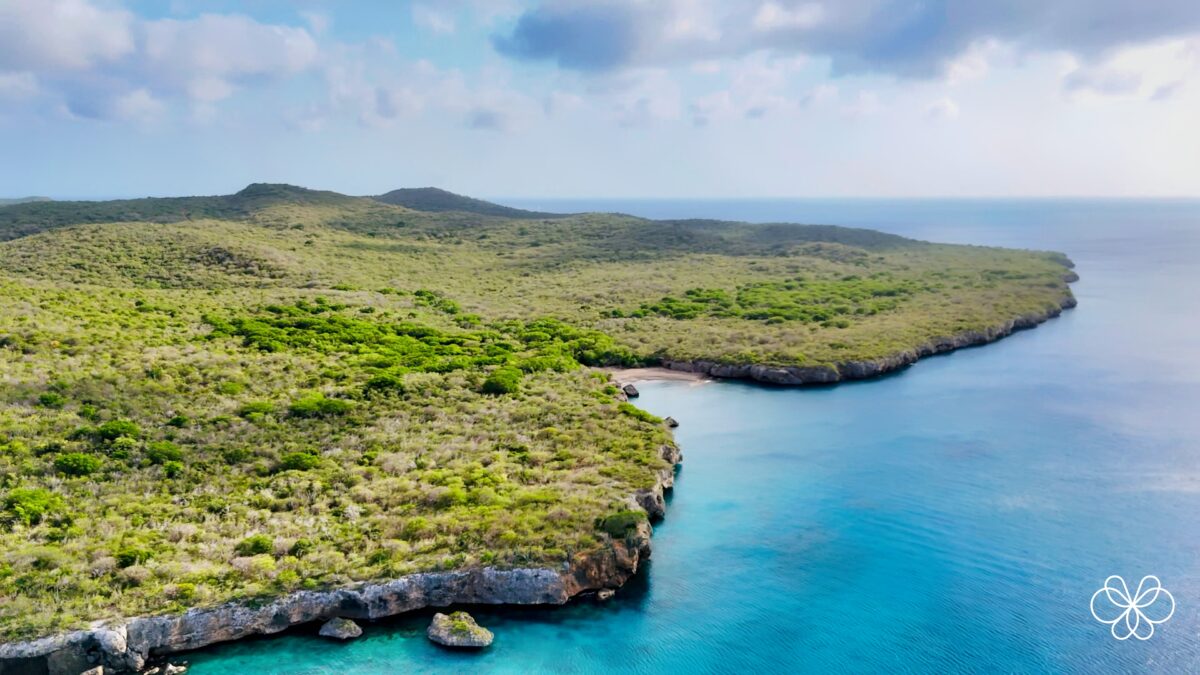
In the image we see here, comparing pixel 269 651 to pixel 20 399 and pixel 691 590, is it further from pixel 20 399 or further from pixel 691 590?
pixel 20 399

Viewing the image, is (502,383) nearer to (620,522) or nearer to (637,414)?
(637,414)

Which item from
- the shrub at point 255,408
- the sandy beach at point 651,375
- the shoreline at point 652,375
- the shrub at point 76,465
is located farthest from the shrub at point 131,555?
the sandy beach at point 651,375

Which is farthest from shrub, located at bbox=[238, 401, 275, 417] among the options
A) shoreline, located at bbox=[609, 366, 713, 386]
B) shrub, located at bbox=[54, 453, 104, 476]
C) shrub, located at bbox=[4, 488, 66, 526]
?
shoreline, located at bbox=[609, 366, 713, 386]

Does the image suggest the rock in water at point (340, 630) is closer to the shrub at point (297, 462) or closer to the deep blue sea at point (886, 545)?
the deep blue sea at point (886, 545)

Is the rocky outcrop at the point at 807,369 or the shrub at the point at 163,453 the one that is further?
the rocky outcrop at the point at 807,369

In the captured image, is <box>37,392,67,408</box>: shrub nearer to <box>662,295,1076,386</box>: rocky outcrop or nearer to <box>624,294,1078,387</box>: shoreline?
<box>624,294,1078,387</box>: shoreline

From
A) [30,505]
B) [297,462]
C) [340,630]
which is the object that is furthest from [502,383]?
[30,505]

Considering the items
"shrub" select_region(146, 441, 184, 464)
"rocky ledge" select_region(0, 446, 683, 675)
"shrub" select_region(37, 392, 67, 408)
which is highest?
"shrub" select_region(37, 392, 67, 408)
